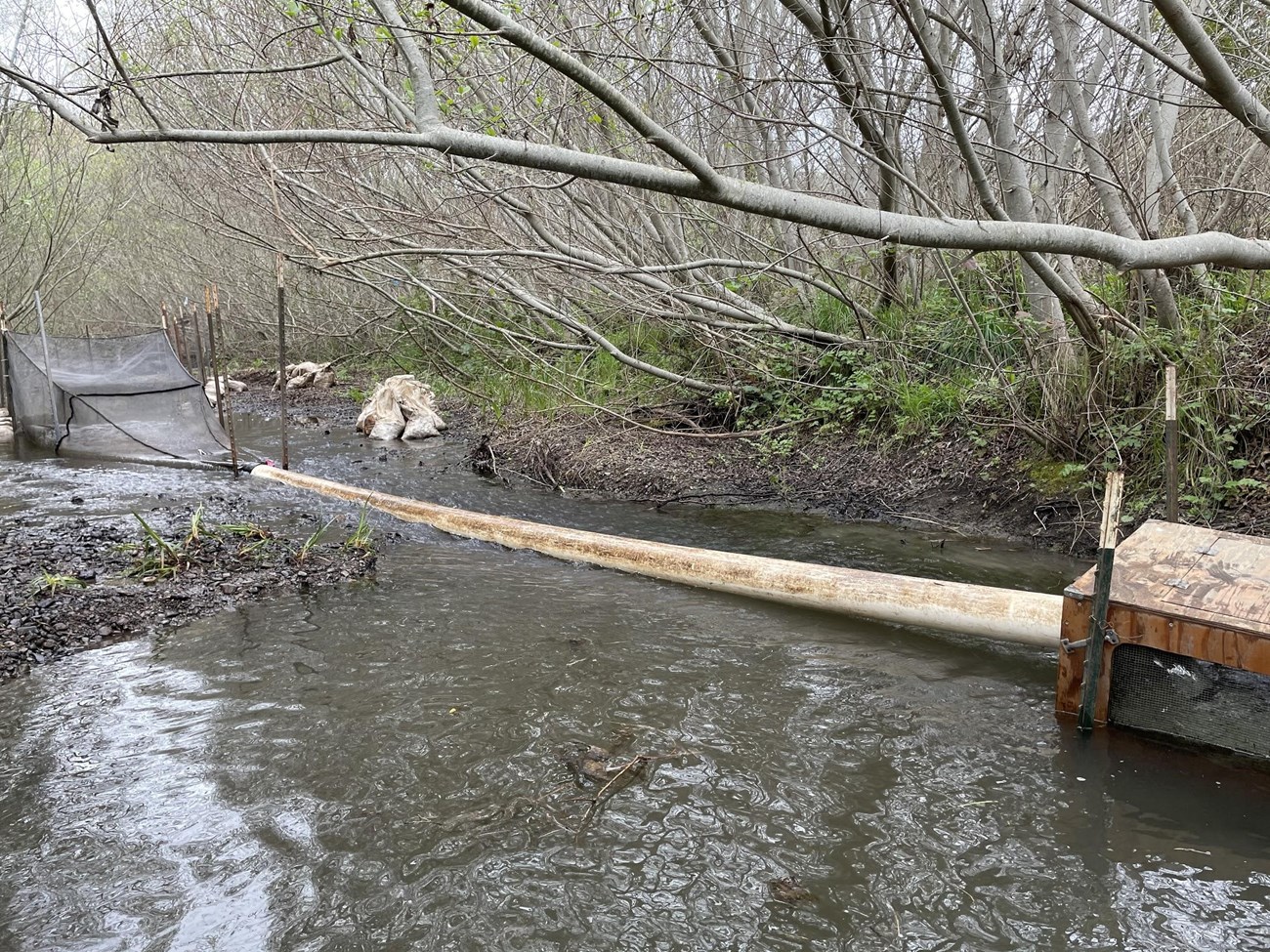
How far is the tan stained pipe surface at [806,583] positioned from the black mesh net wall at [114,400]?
15.5 ft

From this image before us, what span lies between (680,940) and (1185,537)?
9.01 ft

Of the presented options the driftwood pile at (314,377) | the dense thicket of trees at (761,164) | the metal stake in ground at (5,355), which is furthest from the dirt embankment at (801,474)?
the driftwood pile at (314,377)

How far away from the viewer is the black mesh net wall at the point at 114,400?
10.5 meters

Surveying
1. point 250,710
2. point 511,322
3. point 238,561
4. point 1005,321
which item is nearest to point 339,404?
point 511,322

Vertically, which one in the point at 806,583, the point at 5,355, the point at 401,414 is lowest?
the point at 806,583

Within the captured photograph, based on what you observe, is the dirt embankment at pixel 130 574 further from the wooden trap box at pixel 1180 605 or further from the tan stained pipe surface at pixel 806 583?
the wooden trap box at pixel 1180 605

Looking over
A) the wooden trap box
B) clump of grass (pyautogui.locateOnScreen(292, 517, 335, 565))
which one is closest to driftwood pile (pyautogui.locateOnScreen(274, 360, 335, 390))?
clump of grass (pyautogui.locateOnScreen(292, 517, 335, 565))

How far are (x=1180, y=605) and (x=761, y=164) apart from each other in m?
5.90

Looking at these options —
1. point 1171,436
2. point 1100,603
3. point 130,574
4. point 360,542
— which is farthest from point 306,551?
point 1171,436

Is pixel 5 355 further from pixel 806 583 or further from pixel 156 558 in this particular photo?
pixel 806 583

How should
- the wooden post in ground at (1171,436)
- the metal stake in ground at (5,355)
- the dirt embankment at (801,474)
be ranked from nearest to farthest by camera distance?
the wooden post in ground at (1171,436) < the dirt embankment at (801,474) < the metal stake in ground at (5,355)

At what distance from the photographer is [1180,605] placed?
335cm

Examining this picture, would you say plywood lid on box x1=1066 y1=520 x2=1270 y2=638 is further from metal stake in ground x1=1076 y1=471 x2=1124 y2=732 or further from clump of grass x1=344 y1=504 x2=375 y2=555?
clump of grass x1=344 y1=504 x2=375 y2=555

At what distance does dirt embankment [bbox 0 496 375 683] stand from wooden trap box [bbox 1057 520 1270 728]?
14.2ft
